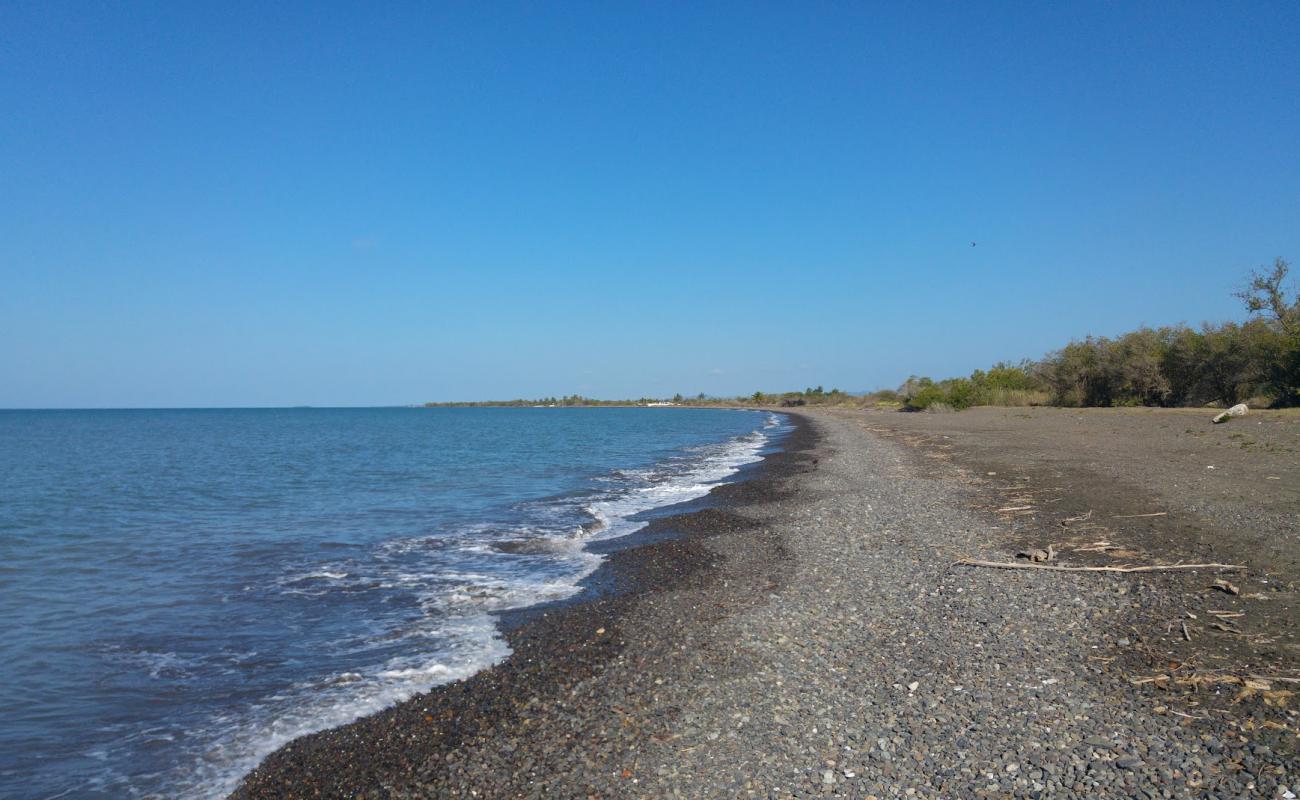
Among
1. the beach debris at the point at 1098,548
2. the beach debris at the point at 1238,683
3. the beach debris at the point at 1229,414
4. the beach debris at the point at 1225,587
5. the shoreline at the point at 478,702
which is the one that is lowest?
the shoreline at the point at 478,702

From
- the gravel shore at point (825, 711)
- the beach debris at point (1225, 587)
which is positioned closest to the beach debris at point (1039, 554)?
the gravel shore at point (825, 711)

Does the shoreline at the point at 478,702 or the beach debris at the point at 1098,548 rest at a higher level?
the beach debris at the point at 1098,548

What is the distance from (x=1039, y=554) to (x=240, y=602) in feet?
42.2

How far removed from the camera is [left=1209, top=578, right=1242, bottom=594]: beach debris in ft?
27.8

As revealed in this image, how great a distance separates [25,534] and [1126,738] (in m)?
23.0

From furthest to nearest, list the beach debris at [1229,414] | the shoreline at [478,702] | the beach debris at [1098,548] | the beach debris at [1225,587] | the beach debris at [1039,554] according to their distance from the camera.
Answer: the beach debris at [1229,414] → the beach debris at [1098,548] → the beach debris at [1039,554] → the beach debris at [1225,587] → the shoreline at [478,702]

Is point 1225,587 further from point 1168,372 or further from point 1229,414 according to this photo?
point 1168,372

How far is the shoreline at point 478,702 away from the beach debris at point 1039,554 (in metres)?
5.11

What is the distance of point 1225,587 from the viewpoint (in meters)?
8.57

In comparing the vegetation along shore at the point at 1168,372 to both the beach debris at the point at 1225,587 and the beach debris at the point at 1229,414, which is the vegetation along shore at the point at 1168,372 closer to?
the beach debris at the point at 1229,414

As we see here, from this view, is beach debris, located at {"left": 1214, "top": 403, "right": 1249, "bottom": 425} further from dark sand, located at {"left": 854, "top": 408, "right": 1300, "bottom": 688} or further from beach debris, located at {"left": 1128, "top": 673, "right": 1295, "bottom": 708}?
beach debris, located at {"left": 1128, "top": 673, "right": 1295, "bottom": 708}

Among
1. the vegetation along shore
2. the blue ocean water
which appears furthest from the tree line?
the blue ocean water

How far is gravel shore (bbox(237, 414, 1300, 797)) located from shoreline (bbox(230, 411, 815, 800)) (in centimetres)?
3

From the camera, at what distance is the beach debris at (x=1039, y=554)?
10.7 m
